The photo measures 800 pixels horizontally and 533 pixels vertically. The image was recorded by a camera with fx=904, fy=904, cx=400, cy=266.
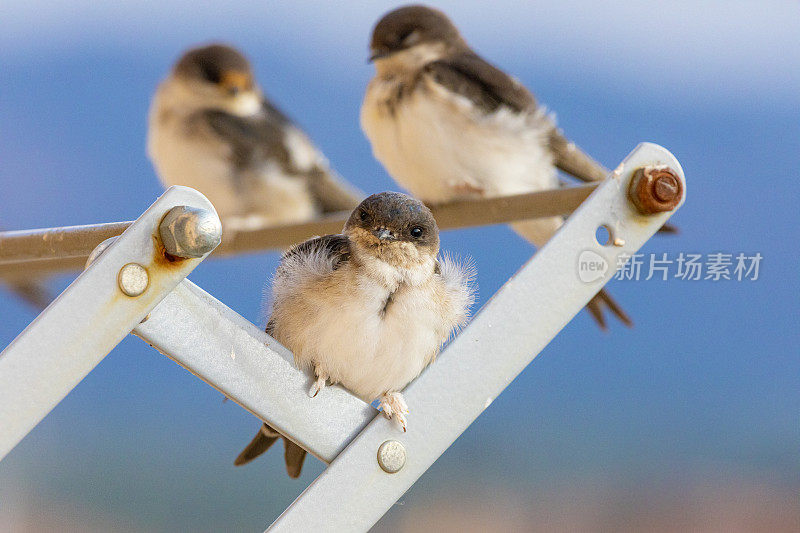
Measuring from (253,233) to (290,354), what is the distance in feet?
1.86

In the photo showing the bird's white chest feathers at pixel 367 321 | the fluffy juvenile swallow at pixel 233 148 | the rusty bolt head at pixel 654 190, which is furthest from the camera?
the fluffy juvenile swallow at pixel 233 148

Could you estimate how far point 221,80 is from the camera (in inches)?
83.8

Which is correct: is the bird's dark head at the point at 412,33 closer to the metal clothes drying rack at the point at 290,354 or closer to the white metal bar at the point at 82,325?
the metal clothes drying rack at the point at 290,354

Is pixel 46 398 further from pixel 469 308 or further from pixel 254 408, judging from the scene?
pixel 469 308

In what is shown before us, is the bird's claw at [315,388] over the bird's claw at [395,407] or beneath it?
beneath

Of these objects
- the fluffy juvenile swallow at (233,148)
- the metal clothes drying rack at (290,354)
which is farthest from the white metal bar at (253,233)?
the fluffy juvenile swallow at (233,148)

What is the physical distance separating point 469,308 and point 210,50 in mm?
1552

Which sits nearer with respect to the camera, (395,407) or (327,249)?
(395,407)

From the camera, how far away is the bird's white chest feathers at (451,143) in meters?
1.74

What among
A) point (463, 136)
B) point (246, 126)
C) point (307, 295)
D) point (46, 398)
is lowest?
point (46, 398)

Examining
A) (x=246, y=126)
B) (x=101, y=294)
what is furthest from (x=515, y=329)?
(x=246, y=126)

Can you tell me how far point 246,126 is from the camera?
2109 millimetres

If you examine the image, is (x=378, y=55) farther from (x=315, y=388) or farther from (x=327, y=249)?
(x=315, y=388)

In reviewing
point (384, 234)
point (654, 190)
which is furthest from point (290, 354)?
point (384, 234)
